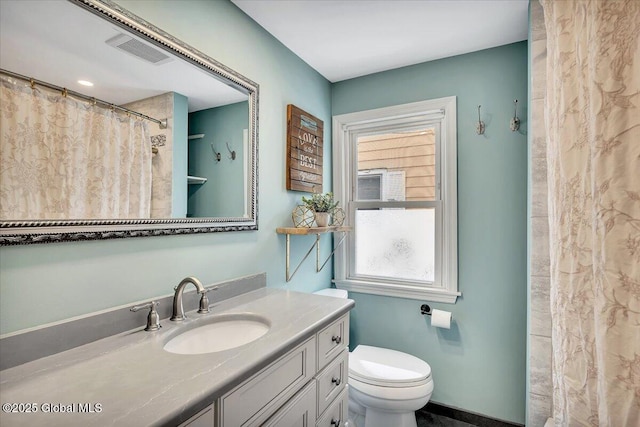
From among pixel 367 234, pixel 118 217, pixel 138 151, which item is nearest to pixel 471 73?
pixel 367 234

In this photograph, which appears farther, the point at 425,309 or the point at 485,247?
the point at 425,309

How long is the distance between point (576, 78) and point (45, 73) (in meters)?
1.46

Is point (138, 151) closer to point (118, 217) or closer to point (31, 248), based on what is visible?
point (118, 217)

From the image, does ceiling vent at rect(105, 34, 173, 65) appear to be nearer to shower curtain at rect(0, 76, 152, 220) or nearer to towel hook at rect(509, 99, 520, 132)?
shower curtain at rect(0, 76, 152, 220)

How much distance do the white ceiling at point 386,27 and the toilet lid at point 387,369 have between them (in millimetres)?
1911


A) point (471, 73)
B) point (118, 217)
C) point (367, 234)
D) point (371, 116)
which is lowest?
point (367, 234)

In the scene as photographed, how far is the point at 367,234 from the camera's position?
8.04 ft

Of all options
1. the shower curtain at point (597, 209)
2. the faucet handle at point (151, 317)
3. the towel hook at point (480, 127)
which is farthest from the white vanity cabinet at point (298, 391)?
the towel hook at point (480, 127)

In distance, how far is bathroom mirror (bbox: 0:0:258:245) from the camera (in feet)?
2.81

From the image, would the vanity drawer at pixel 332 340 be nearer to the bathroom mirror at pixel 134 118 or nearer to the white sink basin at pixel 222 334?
the white sink basin at pixel 222 334

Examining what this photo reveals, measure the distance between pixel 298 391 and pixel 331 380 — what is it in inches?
10.3

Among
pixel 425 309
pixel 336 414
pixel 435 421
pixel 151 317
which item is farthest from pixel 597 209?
pixel 435 421

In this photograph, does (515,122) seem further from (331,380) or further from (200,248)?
(200,248)

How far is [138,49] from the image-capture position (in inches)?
44.8
